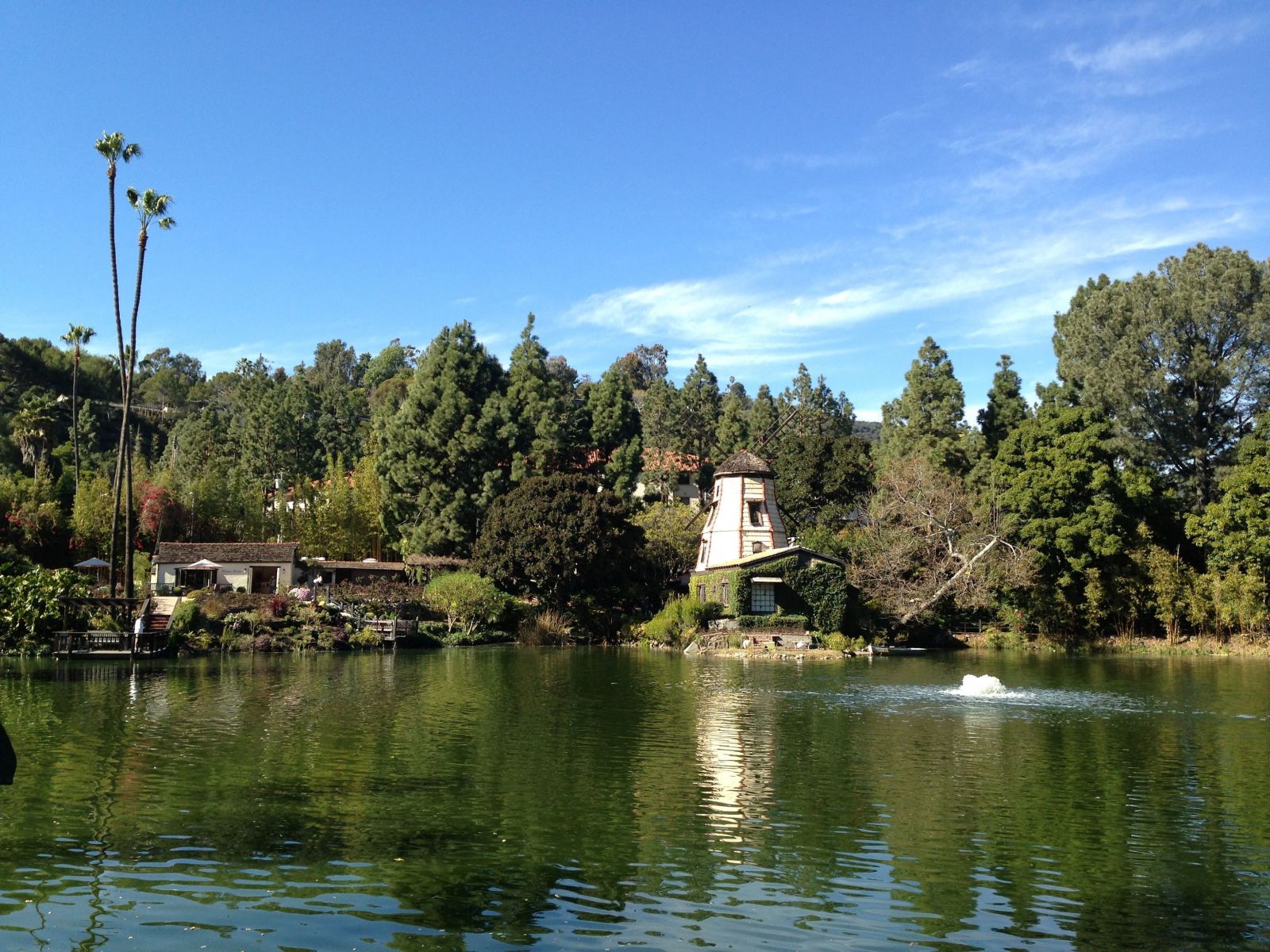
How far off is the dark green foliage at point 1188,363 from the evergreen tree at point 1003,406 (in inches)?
302

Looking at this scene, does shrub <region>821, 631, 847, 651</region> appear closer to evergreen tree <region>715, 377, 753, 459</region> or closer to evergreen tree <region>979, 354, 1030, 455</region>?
evergreen tree <region>979, 354, 1030, 455</region>

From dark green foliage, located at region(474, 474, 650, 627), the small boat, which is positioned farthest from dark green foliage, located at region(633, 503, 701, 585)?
the small boat

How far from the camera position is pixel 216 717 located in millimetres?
23625

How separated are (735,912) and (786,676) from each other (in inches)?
1027

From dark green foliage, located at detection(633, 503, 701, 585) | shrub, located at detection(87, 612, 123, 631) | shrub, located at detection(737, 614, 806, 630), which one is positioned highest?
dark green foliage, located at detection(633, 503, 701, 585)

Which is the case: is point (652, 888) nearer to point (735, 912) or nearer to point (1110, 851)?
point (735, 912)

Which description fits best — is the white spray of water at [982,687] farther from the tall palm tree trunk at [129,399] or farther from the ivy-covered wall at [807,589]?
the tall palm tree trunk at [129,399]

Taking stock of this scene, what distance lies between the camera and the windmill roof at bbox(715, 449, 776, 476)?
57.3m

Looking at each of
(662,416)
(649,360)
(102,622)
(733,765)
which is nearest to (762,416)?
(662,416)

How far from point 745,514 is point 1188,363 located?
23854 millimetres

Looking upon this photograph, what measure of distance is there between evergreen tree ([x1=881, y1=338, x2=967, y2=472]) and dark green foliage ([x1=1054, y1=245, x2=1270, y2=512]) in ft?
31.5

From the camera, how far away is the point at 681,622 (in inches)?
2020

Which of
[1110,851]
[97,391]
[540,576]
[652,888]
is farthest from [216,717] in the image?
[97,391]

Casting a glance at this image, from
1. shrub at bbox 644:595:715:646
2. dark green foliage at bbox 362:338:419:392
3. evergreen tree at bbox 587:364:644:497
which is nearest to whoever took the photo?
shrub at bbox 644:595:715:646
